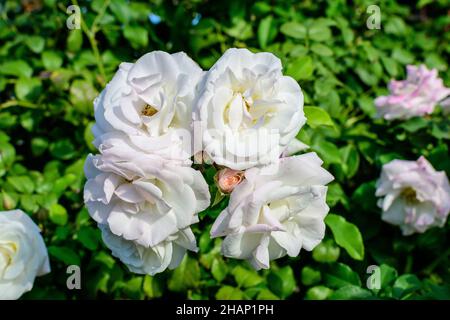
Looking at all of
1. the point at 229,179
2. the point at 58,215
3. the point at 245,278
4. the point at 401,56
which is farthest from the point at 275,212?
the point at 401,56

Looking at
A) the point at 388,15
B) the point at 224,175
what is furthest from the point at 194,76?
the point at 388,15

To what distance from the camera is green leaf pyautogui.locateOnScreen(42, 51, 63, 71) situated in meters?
1.84

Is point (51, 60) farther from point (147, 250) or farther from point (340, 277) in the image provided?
point (340, 277)

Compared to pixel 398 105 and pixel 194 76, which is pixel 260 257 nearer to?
pixel 194 76

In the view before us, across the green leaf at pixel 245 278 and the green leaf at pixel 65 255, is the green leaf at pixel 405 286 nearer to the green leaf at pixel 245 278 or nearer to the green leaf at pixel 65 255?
the green leaf at pixel 245 278

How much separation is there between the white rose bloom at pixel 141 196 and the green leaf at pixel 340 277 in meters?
0.65

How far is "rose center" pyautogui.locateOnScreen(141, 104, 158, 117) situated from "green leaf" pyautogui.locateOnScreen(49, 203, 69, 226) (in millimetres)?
604

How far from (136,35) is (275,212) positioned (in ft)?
3.67

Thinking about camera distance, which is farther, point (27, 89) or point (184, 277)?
point (27, 89)

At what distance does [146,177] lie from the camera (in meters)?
0.92

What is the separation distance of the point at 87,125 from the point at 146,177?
84cm

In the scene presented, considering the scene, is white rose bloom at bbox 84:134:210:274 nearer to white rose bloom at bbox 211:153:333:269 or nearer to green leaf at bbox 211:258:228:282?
white rose bloom at bbox 211:153:333:269

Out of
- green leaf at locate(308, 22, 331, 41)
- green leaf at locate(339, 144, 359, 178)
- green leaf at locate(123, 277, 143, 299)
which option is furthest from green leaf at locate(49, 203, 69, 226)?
green leaf at locate(308, 22, 331, 41)

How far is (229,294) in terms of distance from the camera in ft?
4.75
